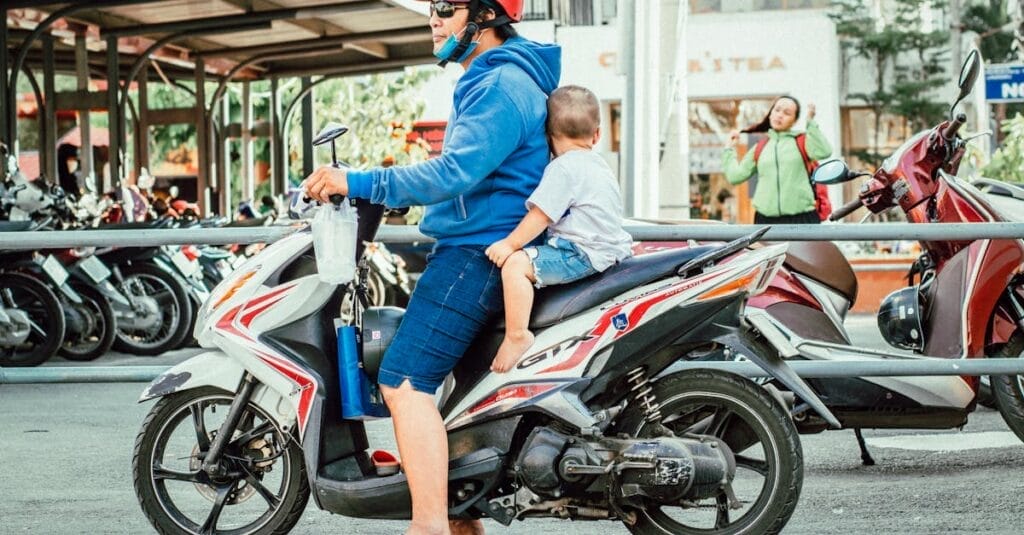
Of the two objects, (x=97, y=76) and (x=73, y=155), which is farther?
(x=97, y=76)

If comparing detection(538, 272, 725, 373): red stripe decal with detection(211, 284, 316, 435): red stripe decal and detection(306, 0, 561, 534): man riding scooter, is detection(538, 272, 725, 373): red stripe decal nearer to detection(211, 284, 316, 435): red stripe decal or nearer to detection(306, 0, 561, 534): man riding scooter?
detection(306, 0, 561, 534): man riding scooter

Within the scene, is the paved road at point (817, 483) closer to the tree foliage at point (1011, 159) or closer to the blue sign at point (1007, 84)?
the blue sign at point (1007, 84)

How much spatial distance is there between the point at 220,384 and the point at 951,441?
4.09m

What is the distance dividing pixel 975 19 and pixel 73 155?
25089mm

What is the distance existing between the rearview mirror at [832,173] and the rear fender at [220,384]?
9.71ft

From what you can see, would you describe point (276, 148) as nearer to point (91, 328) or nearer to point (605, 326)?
point (91, 328)

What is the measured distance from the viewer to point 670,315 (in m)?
4.71

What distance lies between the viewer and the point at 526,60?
477 cm

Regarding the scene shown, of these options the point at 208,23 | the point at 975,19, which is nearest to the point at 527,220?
the point at 208,23

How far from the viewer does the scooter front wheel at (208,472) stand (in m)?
5.06

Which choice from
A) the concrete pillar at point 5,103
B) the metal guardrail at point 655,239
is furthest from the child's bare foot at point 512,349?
the concrete pillar at point 5,103

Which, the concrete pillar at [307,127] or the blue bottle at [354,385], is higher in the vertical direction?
the concrete pillar at [307,127]

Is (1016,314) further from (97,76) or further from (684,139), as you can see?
(97,76)

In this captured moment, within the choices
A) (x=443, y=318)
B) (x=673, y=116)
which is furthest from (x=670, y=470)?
(x=673, y=116)
